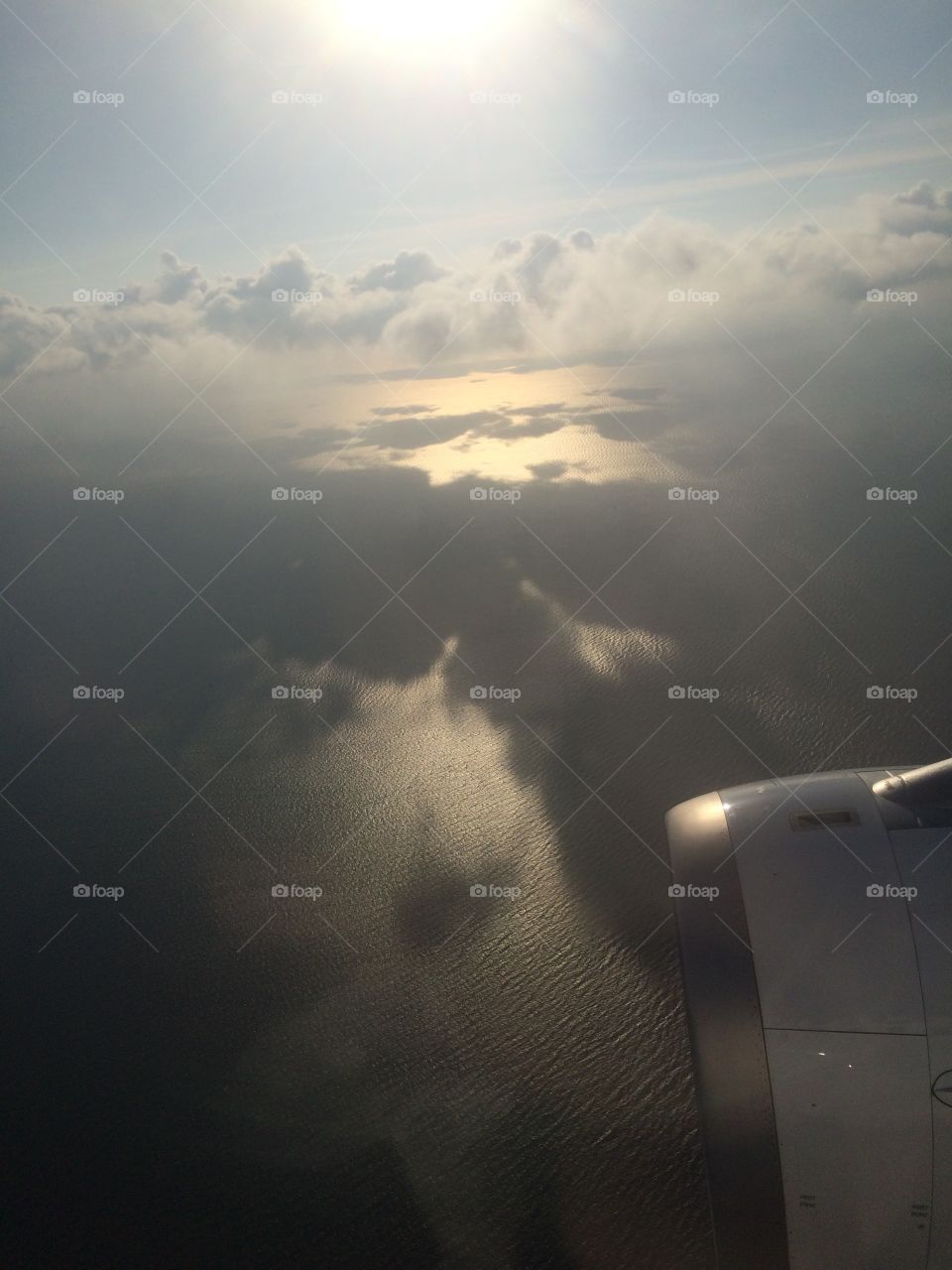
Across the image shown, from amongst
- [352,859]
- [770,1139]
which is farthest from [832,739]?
[770,1139]

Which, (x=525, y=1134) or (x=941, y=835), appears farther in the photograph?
(x=525, y=1134)

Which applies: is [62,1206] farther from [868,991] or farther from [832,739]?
[832,739]

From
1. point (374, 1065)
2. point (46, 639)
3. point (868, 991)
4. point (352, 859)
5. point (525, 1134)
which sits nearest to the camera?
point (868, 991)

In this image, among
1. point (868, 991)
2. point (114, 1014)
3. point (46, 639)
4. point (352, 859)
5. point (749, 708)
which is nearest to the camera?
point (868, 991)

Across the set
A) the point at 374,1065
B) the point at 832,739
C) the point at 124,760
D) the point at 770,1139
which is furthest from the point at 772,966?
the point at 124,760

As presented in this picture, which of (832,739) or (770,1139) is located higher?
(832,739)

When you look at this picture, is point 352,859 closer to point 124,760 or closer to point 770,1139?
point 124,760

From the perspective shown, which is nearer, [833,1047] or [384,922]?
[833,1047]

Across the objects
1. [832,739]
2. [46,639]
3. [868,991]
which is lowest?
[868,991]

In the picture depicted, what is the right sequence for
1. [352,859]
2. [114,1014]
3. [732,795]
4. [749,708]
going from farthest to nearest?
[749,708]
[352,859]
[114,1014]
[732,795]
